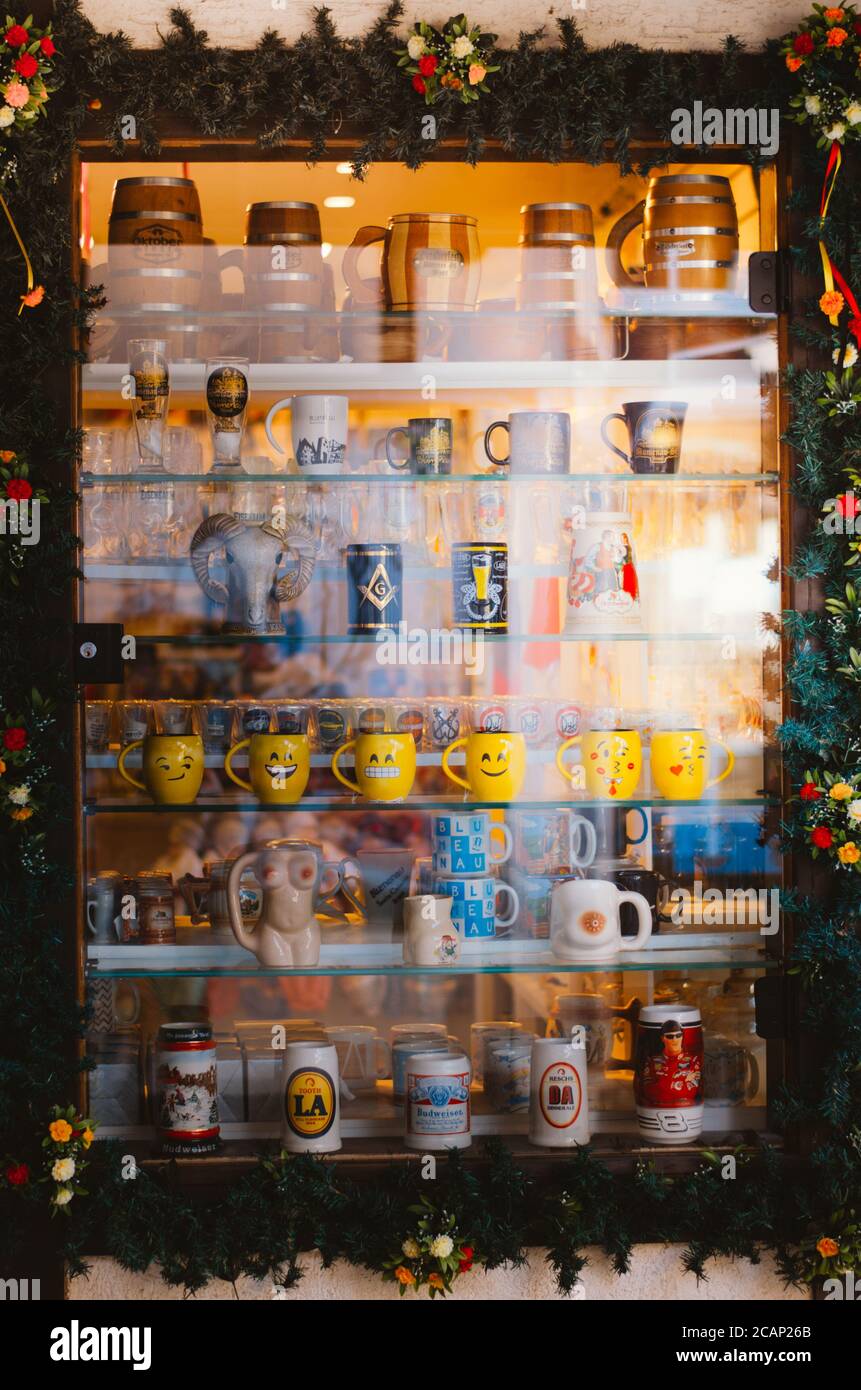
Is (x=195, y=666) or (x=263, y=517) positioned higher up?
(x=263, y=517)

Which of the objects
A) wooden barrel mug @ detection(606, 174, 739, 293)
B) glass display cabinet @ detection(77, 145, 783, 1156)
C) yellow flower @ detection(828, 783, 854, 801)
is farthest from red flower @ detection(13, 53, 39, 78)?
yellow flower @ detection(828, 783, 854, 801)

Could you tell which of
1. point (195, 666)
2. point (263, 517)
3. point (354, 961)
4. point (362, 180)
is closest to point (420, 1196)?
point (354, 961)

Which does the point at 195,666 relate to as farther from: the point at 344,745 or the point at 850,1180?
the point at 850,1180

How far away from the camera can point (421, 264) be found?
234 centimetres

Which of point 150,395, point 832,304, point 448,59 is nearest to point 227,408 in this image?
point 150,395

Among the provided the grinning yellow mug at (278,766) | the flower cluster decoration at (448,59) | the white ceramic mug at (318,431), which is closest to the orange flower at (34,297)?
the white ceramic mug at (318,431)

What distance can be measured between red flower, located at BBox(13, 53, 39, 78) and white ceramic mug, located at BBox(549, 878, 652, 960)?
5.03ft

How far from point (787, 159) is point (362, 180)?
688 mm

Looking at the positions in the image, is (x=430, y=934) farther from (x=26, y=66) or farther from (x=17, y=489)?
(x=26, y=66)

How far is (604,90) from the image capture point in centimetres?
218

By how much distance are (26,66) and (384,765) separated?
1.22m

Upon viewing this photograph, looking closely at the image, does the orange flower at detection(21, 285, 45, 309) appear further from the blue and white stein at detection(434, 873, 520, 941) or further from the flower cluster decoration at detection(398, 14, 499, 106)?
the blue and white stein at detection(434, 873, 520, 941)

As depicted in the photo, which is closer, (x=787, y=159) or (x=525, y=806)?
(x=787, y=159)

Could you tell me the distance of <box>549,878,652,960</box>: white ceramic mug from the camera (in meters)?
2.34
